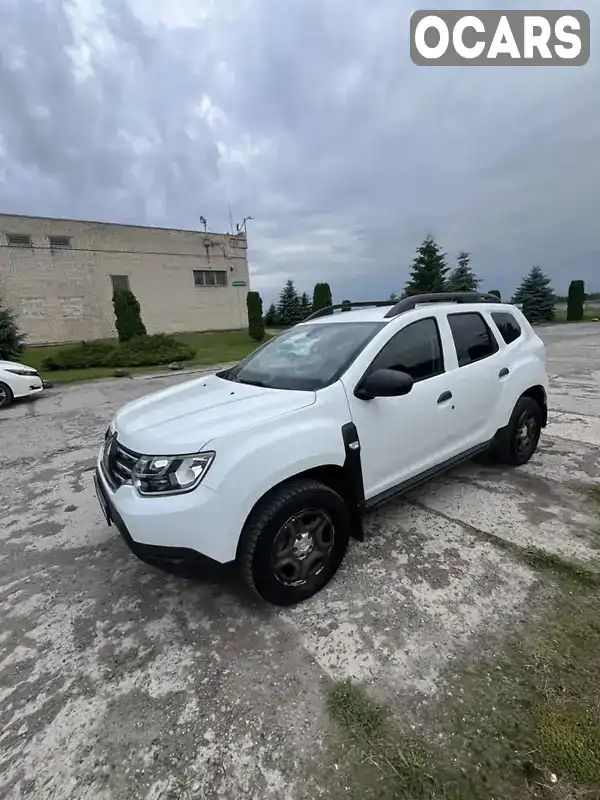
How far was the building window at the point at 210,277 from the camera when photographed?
81.2ft

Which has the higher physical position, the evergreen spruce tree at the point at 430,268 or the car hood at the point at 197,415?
the evergreen spruce tree at the point at 430,268

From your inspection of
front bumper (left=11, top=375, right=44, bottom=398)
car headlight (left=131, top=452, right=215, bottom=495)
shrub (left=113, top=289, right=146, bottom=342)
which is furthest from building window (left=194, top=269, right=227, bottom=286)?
car headlight (left=131, top=452, right=215, bottom=495)

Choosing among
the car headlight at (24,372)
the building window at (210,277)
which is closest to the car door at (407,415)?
the car headlight at (24,372)

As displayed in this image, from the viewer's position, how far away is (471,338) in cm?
341

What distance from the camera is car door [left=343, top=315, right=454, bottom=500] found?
2.53 m

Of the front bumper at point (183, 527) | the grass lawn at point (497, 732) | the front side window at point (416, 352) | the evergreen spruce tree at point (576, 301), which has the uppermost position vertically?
the evergreen spruce tree at point (576, 301)

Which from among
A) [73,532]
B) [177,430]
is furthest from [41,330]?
[177,430]

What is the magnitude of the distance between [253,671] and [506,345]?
3357 mm

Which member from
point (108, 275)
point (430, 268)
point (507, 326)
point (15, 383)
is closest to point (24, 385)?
point (15, 383)

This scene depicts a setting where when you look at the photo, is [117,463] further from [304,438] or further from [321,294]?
[321,294]

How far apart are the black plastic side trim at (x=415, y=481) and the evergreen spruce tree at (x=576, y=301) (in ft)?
111

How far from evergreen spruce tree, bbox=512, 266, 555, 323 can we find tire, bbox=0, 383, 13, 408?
32041mm

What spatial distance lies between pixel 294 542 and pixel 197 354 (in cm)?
1487

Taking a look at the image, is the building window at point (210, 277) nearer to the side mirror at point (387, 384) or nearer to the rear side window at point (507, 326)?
the rear side window at point (507, 326)
